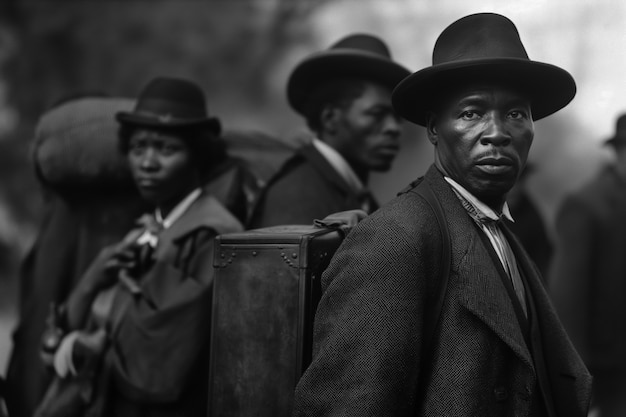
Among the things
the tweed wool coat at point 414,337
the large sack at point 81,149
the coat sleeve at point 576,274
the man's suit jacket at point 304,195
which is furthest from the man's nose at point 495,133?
the coat sleeve at point 576,274

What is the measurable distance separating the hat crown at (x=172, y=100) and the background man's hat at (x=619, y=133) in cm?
302

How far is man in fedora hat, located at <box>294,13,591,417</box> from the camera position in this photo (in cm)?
197

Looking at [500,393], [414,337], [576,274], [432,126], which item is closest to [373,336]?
Result: [414,337]

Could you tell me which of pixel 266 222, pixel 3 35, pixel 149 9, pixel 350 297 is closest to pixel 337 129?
pixel 266 222

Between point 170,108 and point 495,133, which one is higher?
point 170,108

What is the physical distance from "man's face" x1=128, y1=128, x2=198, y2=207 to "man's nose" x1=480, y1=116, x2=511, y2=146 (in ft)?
6.03

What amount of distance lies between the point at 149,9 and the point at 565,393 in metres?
7.04

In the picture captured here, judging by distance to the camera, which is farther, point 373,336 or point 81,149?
point 81,149

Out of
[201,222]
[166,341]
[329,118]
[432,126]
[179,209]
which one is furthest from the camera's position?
[329,118]

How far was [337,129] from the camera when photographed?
3908 millimetres

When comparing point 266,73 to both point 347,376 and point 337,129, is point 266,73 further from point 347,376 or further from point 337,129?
point 347,376

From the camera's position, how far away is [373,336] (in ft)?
6.49

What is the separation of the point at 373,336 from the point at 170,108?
6.86 ft

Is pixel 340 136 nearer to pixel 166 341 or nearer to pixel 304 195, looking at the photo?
pixel 304 195
